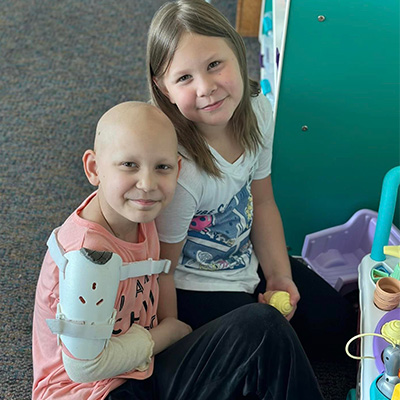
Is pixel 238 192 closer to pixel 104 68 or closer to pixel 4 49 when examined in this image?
pixel 104 68

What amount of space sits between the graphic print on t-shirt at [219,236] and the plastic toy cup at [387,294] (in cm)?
28

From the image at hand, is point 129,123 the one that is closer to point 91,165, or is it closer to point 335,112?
point 91,165

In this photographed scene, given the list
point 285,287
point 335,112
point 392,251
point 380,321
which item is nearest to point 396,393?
point 380,321

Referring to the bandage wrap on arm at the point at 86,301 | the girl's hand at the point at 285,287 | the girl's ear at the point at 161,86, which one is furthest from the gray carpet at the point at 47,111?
the girl's ear at the point at 161,86

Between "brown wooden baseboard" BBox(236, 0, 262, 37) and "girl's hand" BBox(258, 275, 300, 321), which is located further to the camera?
"brown wooden baseboard" BBox(236, 0, 262, 37)

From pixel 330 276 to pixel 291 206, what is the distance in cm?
20

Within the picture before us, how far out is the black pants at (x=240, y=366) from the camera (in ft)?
3.01

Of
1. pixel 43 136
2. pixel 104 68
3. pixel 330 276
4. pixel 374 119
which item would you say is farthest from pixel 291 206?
pixel 104 68

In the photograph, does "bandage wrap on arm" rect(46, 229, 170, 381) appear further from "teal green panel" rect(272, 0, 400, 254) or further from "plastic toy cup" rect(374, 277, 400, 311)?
"teal green panel" rect(272, 0, 400, 254)

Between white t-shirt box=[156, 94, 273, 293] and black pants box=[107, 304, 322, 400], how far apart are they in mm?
208

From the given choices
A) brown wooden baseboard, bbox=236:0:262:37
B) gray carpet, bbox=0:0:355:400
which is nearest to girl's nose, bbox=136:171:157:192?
gray carpet, bbox=0:0:355:400

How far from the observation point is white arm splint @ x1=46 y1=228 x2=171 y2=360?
85 cm

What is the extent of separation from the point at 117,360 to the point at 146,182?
10.6 inches

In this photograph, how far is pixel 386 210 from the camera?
1108 millimetres
